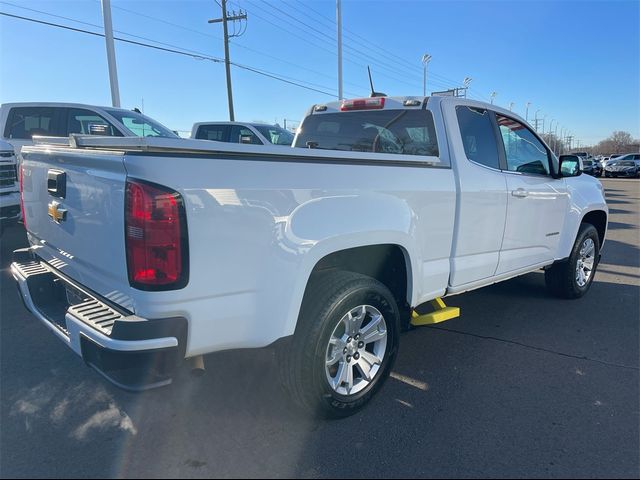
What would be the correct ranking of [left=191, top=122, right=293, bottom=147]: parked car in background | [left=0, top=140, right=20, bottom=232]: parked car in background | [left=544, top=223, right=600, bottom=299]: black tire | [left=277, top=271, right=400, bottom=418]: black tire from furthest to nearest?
1. [left=191, top=122, right=293, bottom=147]: parked car in background
2. [left=0, top=140, right=20, bottom=232]: parked car in background
3. [left=544, top=223, right=600, bottom=299]: black tire
4. [left=277, top=271, right=400, bottom=418]: black tire

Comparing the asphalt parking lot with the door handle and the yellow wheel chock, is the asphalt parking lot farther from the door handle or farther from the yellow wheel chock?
the door handle

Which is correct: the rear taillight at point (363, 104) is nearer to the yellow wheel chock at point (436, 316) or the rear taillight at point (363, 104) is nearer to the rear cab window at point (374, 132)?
the rear cab window at point (374, 132)

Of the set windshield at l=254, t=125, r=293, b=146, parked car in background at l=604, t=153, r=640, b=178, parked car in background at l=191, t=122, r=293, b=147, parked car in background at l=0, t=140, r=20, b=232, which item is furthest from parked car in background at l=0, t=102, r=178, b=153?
parked car in background at l=604, t=153, r=640, b=178

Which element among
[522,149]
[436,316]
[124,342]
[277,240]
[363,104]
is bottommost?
[436,316]

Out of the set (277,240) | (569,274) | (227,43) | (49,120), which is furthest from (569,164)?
(227,43)

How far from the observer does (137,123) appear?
8781 mm

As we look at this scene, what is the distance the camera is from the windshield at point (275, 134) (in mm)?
12023

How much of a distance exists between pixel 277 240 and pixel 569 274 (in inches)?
162

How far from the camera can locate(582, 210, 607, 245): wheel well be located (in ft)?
17.9

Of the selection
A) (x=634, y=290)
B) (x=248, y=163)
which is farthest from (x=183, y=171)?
(x=634, y=290)

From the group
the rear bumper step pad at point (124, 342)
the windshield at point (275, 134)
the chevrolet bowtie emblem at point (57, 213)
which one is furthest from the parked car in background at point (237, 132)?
the rear bumper step pad at point (124, 342)

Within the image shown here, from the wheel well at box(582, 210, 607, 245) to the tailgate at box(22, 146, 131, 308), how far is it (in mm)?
5166

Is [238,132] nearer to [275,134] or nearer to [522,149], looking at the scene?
[275,134]

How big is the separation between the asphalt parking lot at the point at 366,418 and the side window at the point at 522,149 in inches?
61.7
